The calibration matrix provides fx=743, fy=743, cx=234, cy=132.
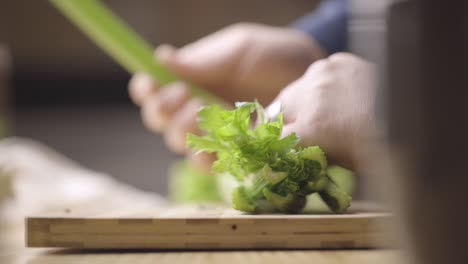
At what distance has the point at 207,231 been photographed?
32cm

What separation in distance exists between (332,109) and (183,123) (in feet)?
1.27

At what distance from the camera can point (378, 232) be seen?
315 mm

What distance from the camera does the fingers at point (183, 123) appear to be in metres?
0.67

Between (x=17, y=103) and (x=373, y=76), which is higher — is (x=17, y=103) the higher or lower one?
the higher one

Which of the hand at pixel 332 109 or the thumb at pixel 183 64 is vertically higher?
the thumb at pixel 183 64

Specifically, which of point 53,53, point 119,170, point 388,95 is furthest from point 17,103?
point 388,95

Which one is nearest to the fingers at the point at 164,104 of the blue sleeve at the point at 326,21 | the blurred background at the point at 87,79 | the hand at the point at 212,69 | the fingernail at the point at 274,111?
the hand at the point at 212,69

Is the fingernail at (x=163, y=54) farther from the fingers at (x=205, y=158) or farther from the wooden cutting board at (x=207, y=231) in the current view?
the wooden cutting board at (x=207, y=231)

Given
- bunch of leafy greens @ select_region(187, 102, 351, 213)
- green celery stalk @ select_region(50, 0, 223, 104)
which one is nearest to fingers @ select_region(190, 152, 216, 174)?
bunch of leafy greens @ select_region(187, 102, 351, 213)

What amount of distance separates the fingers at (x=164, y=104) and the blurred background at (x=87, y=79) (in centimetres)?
89

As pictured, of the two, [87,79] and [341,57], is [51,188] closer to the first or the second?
[341,57]

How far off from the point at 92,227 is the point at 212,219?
0.05 m

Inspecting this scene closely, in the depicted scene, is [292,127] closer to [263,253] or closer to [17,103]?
[263,253]

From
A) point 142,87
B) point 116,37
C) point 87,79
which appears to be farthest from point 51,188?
point 87,79
